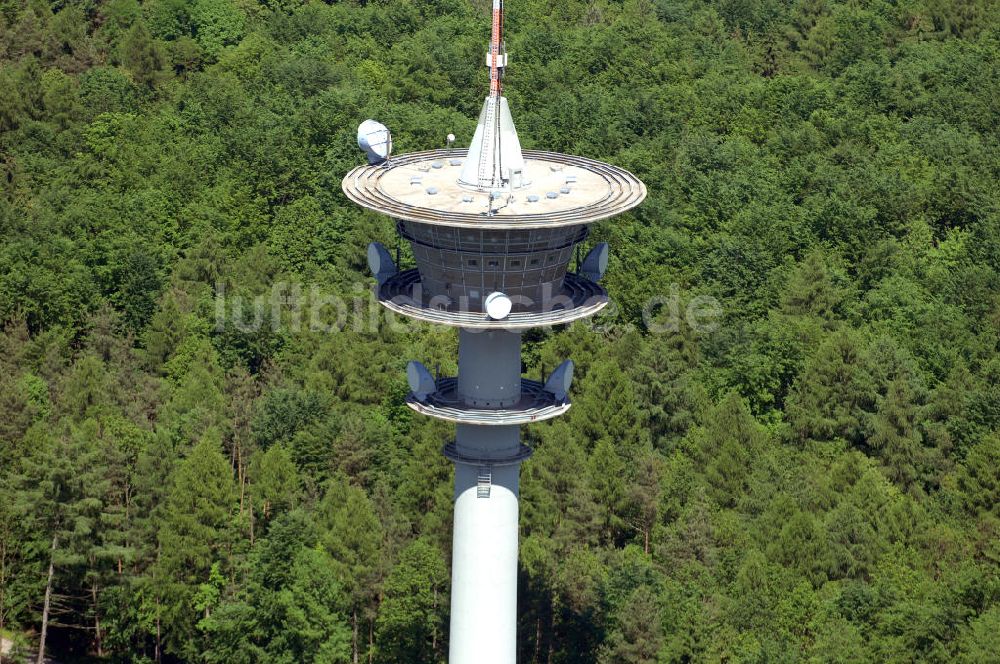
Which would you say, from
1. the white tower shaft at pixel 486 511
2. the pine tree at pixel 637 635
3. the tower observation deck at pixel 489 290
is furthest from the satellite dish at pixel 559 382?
the pine tree at pixel 637 635

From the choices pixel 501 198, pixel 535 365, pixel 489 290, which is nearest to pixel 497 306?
pixel 489 290

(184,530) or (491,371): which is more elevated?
(491,371)

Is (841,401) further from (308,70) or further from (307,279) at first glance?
(308,70)

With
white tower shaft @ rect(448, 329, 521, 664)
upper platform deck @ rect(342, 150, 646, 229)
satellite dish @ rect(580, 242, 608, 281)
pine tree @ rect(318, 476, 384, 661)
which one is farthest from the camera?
pine tree @ rect(318, 476, 384, 661)

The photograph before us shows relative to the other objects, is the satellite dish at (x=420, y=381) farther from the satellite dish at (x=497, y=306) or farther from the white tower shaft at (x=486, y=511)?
the satellite dish at (x=497, y=306)

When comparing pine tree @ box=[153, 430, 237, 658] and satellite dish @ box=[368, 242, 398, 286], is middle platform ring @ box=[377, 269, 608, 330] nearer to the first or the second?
satellite dish @ box=[368, 242, 398, 286]

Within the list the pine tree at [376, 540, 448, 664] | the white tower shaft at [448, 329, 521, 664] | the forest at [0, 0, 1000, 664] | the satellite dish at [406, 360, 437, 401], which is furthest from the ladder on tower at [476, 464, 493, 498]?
the pine tree at [376, 540, 448, 664]

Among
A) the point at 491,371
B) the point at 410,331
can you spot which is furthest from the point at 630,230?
the point at 491,371

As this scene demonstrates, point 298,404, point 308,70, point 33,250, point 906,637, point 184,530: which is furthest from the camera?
point 308,70
